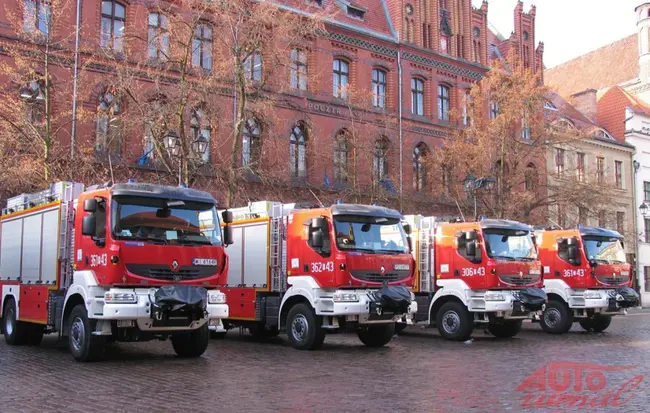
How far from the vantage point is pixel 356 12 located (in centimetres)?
3841

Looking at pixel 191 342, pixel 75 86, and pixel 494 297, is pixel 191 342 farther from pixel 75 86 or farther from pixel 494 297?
pixel 75 86

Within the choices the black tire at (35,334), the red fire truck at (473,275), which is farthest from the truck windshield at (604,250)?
the black tire at (35,334)

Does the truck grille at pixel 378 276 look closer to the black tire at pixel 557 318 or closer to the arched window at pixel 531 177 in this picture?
the black tire at pixel 557 318

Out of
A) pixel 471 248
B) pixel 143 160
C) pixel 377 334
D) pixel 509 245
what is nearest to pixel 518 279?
pixel 509 245

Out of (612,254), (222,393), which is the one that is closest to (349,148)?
(612,254)

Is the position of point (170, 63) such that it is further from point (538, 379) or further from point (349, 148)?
point (538, 379)

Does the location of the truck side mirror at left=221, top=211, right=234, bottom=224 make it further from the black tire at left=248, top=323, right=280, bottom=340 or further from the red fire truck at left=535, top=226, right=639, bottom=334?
the red fire truck at left=535, top=226, right=639, bottom=334

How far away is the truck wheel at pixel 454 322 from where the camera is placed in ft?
57.7

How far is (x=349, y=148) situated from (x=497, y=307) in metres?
14.0

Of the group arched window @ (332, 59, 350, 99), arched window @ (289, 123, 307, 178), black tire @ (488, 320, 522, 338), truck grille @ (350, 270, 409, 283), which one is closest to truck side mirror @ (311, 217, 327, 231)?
truck grille @ (350, 270, 409, 283)

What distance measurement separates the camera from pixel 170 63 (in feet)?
72.9

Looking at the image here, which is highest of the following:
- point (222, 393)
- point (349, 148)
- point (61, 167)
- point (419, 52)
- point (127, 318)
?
point (419, 52)

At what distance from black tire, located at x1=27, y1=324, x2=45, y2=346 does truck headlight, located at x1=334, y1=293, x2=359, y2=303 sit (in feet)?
20.2

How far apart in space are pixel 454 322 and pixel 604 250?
20.3ft
